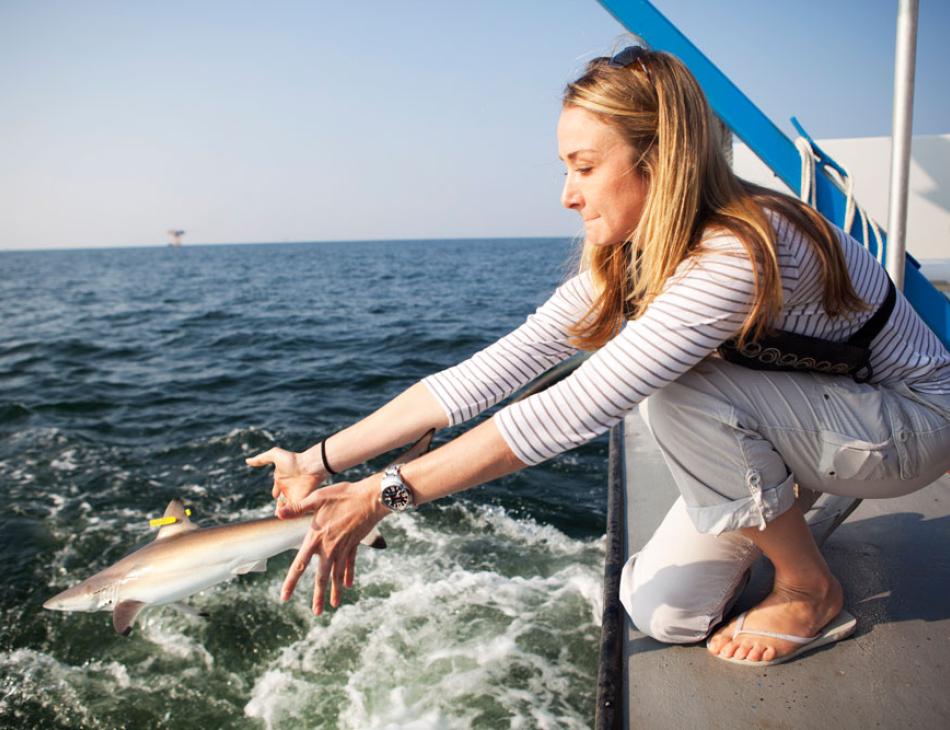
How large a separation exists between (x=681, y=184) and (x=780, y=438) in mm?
691

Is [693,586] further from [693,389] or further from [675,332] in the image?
[675,332]

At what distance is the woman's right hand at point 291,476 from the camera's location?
2025 millimetres

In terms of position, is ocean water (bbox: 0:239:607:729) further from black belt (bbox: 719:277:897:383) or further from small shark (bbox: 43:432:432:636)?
black belt (bbox: 719:277:897:383)

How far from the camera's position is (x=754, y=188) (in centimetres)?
170

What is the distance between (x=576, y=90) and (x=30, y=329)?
14.9m

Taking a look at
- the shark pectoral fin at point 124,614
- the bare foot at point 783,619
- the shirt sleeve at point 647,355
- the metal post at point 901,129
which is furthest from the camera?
the shark pectoral fin at point 124,614

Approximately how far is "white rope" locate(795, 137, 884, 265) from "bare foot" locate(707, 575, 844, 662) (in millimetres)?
1668

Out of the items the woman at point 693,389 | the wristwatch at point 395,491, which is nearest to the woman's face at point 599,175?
the woman at point 693,389

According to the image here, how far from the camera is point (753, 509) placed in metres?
1.66

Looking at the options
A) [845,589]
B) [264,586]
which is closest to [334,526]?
[845,589]

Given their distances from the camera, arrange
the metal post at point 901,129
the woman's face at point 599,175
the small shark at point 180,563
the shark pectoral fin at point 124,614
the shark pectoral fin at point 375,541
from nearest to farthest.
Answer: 1. the woman's face at point 599,175
2. the shark pectoral fin at point 375,541
3. the small shark at point 180,563
4. the metal post at point 901,129
5. the shark pectoral fin at point 124,614

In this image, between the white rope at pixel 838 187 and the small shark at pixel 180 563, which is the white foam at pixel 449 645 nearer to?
the small shark at pixel 180 563

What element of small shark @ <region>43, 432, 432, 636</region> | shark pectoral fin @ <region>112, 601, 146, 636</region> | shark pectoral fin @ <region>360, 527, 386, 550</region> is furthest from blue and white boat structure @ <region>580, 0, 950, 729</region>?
shark pectoral fin @ <region>112, 601, 146, 636</region>

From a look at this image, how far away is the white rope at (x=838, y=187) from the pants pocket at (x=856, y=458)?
4.94ft
